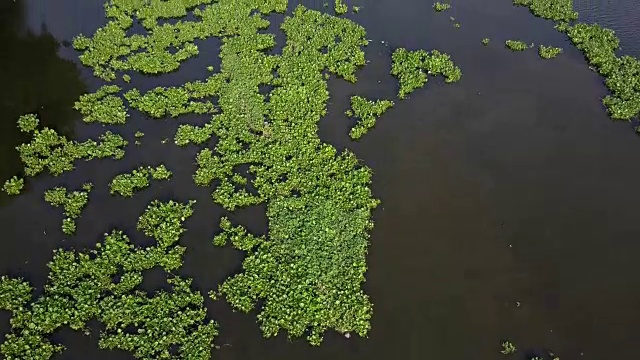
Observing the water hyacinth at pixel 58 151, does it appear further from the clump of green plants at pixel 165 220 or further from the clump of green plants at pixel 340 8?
the clump of green plants at pixel 340 8

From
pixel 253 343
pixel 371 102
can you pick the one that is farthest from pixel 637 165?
pixel 253 343

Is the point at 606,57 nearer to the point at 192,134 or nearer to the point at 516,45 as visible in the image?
the point at 516,45

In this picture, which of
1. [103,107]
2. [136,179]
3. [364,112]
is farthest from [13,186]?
[364,112]

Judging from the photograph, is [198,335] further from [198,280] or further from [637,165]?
[637,165]

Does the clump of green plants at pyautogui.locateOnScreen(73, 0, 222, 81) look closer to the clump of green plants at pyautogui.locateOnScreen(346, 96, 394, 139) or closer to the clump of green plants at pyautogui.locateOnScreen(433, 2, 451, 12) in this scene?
the clump of green plants at pyautogui.locateOnScreen(346, 96, 394, 139)

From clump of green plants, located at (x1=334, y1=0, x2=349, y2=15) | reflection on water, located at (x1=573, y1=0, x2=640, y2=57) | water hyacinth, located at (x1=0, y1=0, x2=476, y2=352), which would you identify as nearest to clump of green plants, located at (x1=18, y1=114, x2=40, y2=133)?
water hyacinth, located at (x1=0, y1=0, x2=476, y2=352)

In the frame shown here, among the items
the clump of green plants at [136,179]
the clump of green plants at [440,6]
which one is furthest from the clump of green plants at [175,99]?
the clump of green plants at [440,6]
